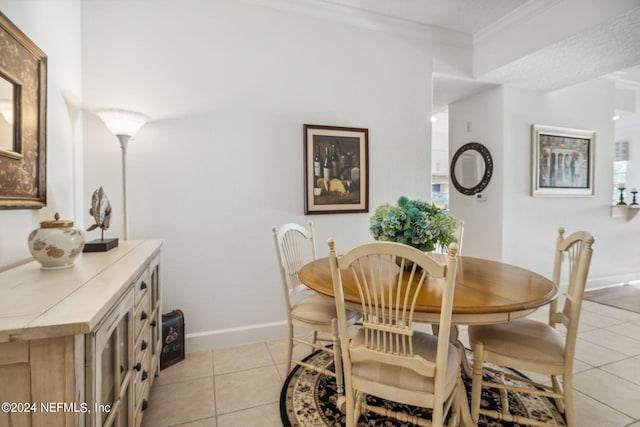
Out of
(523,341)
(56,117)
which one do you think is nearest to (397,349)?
(523,341)

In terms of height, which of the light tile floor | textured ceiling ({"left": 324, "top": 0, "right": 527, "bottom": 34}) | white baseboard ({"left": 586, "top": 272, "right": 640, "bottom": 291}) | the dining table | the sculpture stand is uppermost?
textured ceiling ({"left": 324, "top": 0, "right": 527, "bottom": 34})

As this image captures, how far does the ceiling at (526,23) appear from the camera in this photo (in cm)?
246

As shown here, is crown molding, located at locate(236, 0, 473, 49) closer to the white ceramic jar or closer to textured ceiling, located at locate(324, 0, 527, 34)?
textured ceiling, located at locate(324, 0, 527, 34)

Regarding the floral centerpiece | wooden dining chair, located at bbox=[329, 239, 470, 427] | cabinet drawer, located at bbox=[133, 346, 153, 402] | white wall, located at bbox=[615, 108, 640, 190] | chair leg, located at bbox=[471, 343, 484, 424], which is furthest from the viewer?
white wall, located at bbox=[615, 108, 640, 190]

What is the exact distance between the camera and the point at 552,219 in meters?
3.79

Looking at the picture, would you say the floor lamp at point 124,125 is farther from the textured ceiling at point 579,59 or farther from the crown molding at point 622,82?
the crown molding at point 622,82

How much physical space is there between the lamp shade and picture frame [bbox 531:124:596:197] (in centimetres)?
399

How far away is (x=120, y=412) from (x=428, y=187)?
287 cm

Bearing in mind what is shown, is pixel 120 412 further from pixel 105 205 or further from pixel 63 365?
pixel 105 205

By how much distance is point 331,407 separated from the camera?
5.75 feet

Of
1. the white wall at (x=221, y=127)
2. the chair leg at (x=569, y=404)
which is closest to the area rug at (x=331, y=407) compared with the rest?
the chair leg at (x=569, y=404)

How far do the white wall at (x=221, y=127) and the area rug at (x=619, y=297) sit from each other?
301cm

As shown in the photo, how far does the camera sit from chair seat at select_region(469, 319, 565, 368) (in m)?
1.42

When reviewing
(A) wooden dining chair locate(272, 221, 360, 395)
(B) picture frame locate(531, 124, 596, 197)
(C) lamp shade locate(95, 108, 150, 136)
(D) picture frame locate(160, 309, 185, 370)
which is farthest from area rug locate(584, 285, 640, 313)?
(C) lamp shade locate(95, 108, 150, 136)
